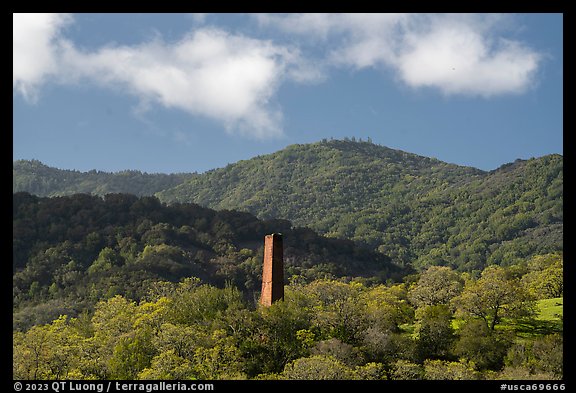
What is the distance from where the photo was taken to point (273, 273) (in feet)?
180

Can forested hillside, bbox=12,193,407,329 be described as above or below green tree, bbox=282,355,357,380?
above

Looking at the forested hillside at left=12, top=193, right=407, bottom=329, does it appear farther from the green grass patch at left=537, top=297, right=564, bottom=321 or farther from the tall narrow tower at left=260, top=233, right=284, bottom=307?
the tall narrow tower at left=260, top=233, right=284, bottom=307

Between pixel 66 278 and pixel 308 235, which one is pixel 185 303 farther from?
pixel 308 235

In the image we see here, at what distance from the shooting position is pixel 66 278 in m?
118

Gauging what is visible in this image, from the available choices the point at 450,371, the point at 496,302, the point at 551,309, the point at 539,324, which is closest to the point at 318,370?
the point at 450,371

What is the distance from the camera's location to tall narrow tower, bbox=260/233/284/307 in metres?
54.4

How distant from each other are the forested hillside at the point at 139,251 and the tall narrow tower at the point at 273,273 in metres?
50.9

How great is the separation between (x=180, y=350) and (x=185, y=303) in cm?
910

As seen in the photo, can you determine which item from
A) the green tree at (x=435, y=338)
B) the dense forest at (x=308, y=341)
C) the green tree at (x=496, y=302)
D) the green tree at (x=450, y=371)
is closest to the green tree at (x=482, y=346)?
the dense forest at (x=308, y=341)

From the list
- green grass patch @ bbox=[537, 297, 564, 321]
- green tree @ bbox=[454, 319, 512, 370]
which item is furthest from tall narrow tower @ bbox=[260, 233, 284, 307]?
green grass patch @ bbox=[537, 297, 564, 321]

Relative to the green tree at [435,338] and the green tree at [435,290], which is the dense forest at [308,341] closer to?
the green tree at [435,338]

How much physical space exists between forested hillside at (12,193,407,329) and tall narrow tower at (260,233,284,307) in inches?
2002

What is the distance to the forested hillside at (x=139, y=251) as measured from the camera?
114m
